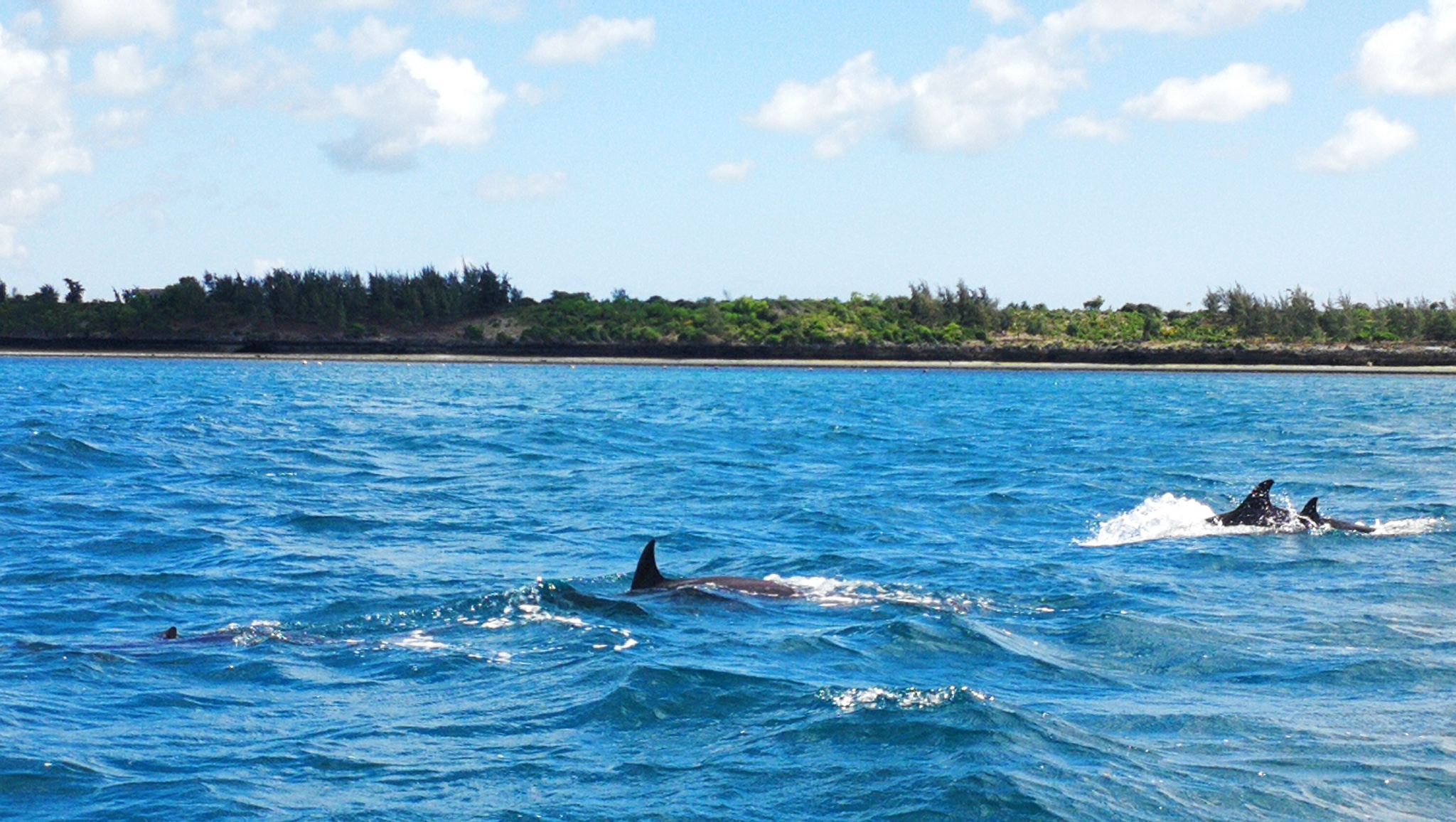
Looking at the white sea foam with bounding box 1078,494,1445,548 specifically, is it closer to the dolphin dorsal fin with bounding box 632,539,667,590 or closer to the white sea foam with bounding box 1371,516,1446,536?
the white sea foam with bounding box 1371,516,1446,536

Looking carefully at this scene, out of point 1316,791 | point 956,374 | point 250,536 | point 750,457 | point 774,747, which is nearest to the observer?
point 1316,791

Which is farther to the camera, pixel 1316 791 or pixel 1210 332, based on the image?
pixel 1210 332

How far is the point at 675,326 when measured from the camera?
351 ft

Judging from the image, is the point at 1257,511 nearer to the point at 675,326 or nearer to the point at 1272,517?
the point at 1272,517

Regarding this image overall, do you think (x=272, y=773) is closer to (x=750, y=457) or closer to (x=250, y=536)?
(x=250, y=536)

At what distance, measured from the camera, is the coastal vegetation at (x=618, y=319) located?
101812 millimetres

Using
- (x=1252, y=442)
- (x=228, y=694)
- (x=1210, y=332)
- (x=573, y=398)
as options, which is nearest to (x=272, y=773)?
(x=228, y=694)

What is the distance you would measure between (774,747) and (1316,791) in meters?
3.50

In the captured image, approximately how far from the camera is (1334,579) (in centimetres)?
1638

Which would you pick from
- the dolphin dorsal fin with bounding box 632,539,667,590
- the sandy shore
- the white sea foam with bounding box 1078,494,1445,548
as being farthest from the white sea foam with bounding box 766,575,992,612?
the sandy shore

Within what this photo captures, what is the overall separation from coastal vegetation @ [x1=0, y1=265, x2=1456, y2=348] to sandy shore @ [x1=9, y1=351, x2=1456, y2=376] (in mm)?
4424

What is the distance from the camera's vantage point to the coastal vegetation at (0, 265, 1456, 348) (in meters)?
102

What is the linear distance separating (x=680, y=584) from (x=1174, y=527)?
940cm

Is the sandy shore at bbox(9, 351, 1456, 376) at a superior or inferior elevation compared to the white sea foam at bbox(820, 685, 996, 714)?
superior
